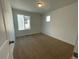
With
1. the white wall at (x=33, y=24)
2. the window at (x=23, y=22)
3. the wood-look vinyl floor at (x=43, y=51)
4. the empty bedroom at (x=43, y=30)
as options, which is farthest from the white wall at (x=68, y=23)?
the window at (x=23, y=22)

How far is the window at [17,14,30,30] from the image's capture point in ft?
18.8

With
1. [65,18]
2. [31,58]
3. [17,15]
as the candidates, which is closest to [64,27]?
[65,18]

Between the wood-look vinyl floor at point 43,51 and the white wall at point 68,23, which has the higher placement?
the white wall at point 68,23

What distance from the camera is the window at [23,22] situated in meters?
5.73

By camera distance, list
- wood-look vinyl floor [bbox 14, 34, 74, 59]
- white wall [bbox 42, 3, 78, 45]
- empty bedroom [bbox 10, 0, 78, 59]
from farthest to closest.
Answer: white wall [bbox 42, 3, 78, 45], empty bedroom [bbox 10, 0, 78, 59], wood-look vinyl floor [bbox 14, 34, 74, 59]

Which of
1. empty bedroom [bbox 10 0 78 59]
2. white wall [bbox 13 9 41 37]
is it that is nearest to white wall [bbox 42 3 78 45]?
empty bedroom [bbox 10 0 78 59]

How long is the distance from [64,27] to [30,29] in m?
3.44

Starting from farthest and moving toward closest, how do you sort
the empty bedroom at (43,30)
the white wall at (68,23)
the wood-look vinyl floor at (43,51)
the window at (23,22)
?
the window at (23,22) < the white wall at (68,23) < the empty bedroom at (43,30) < the wood-look vinyl floor at (43,51)

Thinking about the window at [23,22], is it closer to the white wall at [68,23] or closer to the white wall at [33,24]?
the white wall at [33,24]

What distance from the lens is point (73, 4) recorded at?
3475 millimetres

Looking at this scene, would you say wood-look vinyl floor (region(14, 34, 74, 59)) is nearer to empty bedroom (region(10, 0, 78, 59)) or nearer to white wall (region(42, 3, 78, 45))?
empty bedroom (region(10, 0, 78, 59))

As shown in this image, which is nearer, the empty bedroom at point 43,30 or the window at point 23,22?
the empty bedroom at point 43,30

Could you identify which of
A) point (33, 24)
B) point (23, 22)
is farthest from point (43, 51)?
point (33, 24)

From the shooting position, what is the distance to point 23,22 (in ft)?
19.8
